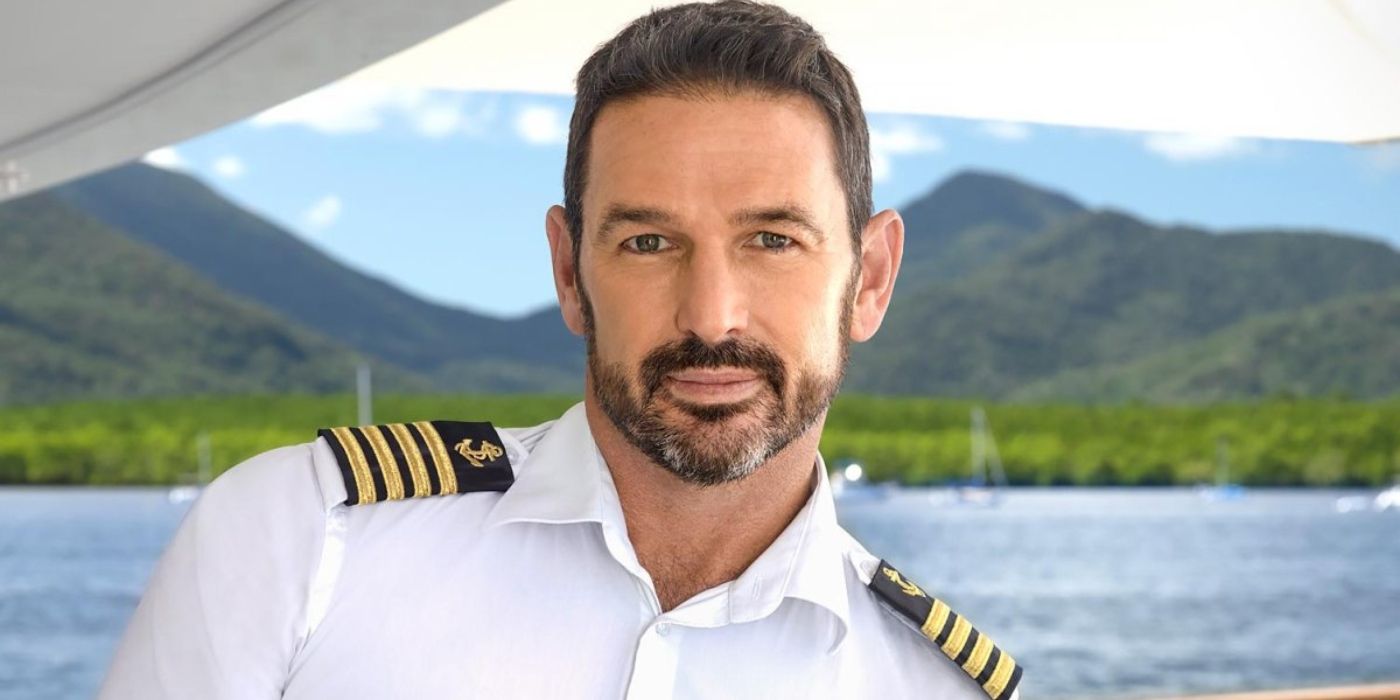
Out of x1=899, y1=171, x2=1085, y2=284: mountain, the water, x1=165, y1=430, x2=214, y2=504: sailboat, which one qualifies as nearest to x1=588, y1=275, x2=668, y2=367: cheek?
x1=165, y1=430, x2=214, y2=504: sailboat

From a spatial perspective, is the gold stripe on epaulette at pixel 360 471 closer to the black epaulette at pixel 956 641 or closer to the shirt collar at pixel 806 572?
the shirt collar at pixel 806 572

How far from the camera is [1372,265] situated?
3116 cm

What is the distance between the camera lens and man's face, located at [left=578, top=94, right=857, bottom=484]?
3.14ft

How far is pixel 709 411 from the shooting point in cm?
97

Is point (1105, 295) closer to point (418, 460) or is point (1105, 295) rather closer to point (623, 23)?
point (623, 23)

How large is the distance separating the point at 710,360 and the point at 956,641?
0.32 meters

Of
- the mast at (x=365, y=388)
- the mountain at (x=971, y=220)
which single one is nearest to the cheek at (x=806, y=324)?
the mast at (x=365, y=388)

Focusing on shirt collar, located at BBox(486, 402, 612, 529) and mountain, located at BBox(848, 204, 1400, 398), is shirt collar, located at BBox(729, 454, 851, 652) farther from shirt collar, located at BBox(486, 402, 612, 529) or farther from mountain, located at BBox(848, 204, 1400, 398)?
mountain, located at BBox(848, 204, 1400, 398)

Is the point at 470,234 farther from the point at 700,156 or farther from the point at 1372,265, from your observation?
the point at 700,156

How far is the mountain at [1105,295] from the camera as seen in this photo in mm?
28281

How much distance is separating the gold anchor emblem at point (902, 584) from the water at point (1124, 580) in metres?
27.0

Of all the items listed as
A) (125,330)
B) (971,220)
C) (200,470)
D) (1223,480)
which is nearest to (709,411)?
(200,470)

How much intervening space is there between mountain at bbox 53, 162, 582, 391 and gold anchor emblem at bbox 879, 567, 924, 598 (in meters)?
25.3

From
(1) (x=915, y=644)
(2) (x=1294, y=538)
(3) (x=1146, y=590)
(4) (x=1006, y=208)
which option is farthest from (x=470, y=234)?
(1) (x=915, y=644)
